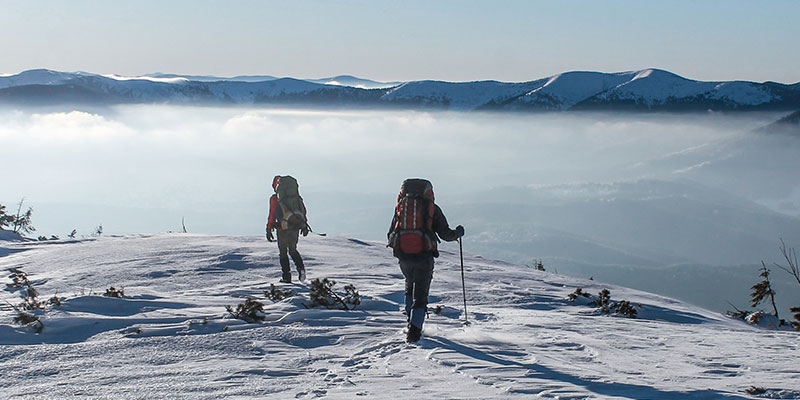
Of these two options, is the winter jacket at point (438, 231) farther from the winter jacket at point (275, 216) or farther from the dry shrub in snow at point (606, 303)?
the winter jacket at point (275, 216)

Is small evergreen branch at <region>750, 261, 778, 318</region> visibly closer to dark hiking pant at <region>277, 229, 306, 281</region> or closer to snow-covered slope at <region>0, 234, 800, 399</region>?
snow-covered slope at <region>0, 234, 800, 399</region>

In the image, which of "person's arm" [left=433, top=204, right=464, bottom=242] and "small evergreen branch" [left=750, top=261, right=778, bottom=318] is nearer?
"person's arm" [left=433, top=204, right=464, bottom=242]

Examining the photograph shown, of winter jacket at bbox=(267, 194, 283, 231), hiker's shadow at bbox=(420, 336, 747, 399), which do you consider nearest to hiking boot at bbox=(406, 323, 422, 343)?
hiker's shadow at bbox=(420, 336, 747, 399)

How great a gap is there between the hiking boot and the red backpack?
85 cm

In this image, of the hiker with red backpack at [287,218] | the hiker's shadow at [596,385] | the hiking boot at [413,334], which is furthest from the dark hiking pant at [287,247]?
the hiker's shadow at [596,385]

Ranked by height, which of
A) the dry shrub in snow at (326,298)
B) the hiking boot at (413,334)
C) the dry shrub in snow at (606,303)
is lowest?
the dry shrub in snow at (606,303)

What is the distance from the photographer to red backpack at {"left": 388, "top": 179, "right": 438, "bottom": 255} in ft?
20.8

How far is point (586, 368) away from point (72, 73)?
158996mm

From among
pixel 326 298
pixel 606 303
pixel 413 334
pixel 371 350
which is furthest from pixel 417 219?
pixel 606 303

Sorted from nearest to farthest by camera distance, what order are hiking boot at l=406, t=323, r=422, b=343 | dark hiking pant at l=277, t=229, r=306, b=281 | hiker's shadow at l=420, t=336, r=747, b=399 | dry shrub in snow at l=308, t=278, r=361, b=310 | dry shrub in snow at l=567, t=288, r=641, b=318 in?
hiker's shadow at l=420, t=336, r=747, b=399
hiking boot at l=406, t=323, r=422, b=343
dry shrub in snow at l=308, t=278, r=361, b=310
dry shrub in snow at l=567, t=288, r=641, b=318
dark hiking pant at l=277, t=229, r=306, b=281

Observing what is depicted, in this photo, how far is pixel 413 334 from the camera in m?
5.95

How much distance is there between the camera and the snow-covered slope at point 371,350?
429 cm

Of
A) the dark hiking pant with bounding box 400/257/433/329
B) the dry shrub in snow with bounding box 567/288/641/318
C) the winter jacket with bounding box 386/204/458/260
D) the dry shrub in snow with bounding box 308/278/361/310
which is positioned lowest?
the dry shrub in snow with bounding box 567/288/641/318

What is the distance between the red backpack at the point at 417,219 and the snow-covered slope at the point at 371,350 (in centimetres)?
100
